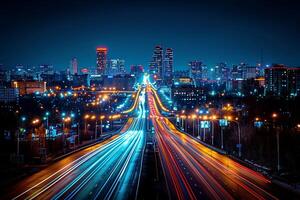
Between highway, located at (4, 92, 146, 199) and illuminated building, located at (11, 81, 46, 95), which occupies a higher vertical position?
illuminated building, located at (11, 81, 46, 95)

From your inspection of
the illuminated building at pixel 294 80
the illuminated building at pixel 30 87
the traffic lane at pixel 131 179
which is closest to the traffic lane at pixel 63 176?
the traffic lane at pixel 131 179

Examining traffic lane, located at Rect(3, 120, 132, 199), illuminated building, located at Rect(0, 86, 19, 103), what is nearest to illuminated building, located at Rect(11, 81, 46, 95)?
illuminated building, located at Rect(0, 86, 19, 103)

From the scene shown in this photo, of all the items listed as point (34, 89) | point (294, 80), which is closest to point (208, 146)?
point (294, 80)

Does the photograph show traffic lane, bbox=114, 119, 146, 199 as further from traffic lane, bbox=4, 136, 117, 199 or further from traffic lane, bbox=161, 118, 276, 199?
traffic lane, bbox=161, 118, 276, 199

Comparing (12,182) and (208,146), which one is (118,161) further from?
(208,146)

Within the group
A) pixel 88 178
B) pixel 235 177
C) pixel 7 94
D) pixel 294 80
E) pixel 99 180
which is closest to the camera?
pixel 99 180

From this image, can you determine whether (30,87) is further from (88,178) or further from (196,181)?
(196,181)

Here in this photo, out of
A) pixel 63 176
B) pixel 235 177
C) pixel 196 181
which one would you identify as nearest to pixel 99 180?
pixel 63 176

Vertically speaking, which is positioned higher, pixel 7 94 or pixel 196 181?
pixel 7 94
